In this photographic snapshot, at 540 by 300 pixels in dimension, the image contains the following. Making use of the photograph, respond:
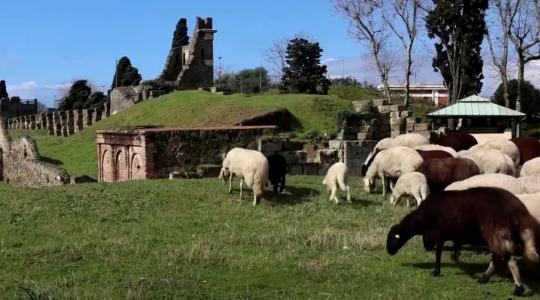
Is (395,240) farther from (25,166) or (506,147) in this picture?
(25,166)

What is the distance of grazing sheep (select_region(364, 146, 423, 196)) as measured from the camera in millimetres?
14742

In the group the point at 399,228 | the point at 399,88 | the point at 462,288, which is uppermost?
the point at 399,88

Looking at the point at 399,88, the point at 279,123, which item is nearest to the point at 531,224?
the point at 279,123

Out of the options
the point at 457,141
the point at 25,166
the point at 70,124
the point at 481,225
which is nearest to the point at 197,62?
the point at 70,124

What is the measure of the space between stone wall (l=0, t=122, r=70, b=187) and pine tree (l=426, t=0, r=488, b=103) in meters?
24.1

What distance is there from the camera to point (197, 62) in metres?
56.0

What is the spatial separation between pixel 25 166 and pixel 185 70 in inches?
1003

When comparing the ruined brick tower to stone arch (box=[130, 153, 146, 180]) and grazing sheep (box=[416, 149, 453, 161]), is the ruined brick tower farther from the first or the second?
grazing sheep (box=[416, 149, 453, 161])

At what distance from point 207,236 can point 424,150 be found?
730cm

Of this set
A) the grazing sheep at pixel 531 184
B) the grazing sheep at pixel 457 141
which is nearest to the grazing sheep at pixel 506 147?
the grazing sheep at pixel 457 141

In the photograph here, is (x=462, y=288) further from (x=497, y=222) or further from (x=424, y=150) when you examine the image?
(x=424, y=150)

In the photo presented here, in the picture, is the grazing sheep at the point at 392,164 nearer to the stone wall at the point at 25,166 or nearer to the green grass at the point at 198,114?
the stone wall at the point at 25,166

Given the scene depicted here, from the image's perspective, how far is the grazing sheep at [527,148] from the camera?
1712 cm

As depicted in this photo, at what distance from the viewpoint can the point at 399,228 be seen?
883 cm
